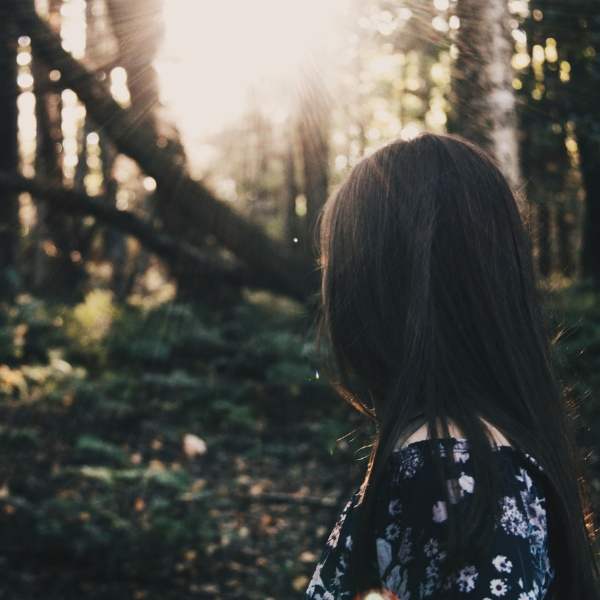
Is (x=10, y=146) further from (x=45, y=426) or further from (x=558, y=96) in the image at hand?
(x=558, y=96)

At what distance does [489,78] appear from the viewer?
6.03 m

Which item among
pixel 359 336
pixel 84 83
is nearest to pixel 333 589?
pixel 359 336

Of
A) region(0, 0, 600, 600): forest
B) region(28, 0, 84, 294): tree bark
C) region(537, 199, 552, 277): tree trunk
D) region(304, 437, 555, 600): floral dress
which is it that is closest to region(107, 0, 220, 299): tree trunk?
region(0, 0, 600, 600): forest

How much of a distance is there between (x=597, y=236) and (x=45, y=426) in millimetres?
9752

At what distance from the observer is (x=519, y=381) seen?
55.0 inches

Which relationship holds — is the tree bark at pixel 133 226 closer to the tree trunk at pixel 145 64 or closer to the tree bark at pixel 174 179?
the tree bark at pixel 174 179

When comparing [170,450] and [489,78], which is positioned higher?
[489,78]

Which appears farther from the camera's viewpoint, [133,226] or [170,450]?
[133,226]

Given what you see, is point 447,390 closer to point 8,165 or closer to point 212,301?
point 212,301

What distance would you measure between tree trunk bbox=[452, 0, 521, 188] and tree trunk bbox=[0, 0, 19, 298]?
20.7 feet

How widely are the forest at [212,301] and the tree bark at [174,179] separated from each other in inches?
1.1

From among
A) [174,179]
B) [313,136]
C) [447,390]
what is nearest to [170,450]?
[174,179]

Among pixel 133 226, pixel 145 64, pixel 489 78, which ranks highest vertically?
pixel 145 64

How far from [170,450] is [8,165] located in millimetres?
7679
